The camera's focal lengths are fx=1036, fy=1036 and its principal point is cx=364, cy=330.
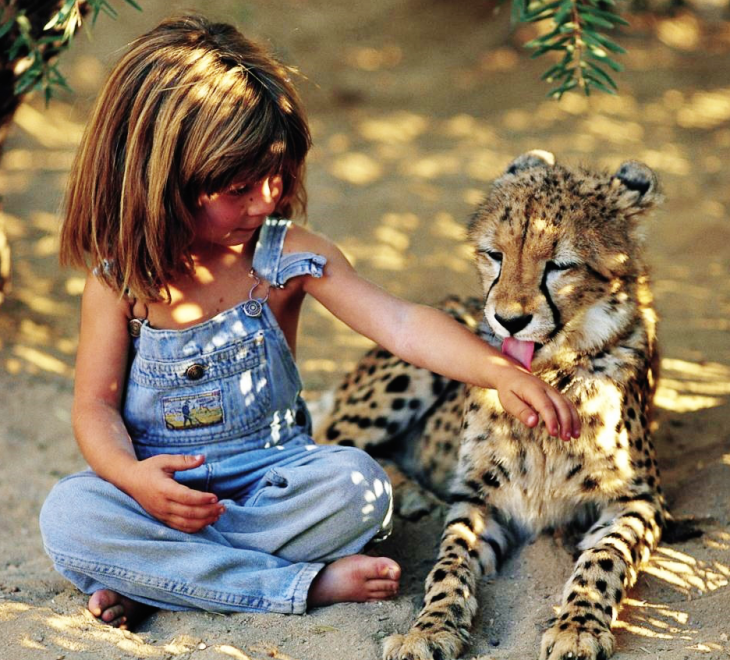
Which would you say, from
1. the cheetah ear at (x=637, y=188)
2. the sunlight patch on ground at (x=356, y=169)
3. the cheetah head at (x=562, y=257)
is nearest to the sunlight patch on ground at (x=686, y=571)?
the cheetah head at (x=562, y=257)

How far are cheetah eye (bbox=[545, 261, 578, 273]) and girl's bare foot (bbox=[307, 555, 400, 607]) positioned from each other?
890 millimetres

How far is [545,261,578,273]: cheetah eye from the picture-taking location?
9.07 feet

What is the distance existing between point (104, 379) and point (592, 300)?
1363 mm

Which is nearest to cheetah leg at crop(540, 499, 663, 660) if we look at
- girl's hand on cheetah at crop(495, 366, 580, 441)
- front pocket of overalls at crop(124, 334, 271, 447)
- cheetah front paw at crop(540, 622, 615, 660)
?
cheetah front paw at crop(540, 622, 615, 660)

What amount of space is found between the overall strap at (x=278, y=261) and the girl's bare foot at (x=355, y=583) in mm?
813

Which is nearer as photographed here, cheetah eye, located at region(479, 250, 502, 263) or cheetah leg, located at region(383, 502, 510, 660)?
cheetah leg, located at region(383, 502, 510, 660)

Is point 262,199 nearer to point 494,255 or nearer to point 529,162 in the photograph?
point 494,255

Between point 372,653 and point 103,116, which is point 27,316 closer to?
point 103,116

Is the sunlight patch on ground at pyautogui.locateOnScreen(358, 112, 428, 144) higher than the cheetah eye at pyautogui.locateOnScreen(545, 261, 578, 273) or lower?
lower

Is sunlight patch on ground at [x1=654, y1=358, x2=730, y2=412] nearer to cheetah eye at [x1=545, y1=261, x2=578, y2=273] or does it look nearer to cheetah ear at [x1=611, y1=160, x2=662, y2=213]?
cheetah ear at [x1=611, y1=160, x2=662, y2=213]

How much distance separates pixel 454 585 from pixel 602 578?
1.26ft

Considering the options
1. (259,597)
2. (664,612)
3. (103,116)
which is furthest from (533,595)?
(103,116)

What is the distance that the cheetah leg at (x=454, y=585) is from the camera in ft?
8.07

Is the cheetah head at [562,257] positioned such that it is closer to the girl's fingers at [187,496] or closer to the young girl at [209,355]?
the young girl at [209,355]
